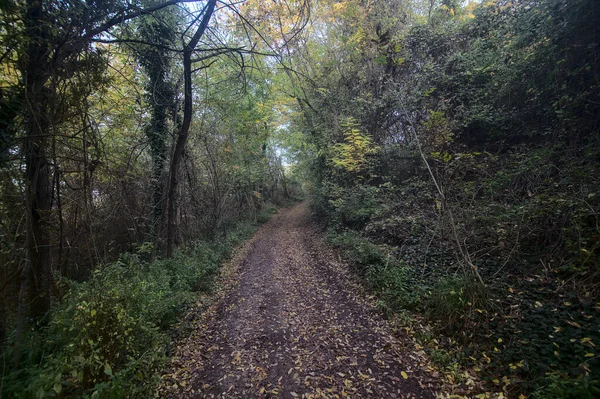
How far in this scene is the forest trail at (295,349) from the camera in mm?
3281

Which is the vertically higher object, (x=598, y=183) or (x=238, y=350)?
(x=598, y=183)

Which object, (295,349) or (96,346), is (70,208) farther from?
(295,349)

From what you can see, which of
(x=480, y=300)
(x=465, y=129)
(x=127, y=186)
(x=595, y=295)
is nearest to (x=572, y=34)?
(x=465, y=129)

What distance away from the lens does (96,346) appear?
9.93ft

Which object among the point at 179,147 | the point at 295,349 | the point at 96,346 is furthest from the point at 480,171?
the point at 96,346

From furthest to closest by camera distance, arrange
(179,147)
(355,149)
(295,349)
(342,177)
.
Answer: (342,177) < (355,149) < (179,147) < (295,349)

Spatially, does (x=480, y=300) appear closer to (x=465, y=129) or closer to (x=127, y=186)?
(x=465, y=129)

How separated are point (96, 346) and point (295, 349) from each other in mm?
2647

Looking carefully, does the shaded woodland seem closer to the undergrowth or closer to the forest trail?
the undergrowth

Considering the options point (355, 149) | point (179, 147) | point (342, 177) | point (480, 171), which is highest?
point (179, 147)

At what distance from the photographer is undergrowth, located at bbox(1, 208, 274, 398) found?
100 inches

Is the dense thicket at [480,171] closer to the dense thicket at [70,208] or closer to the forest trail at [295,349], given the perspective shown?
the forest trail at [295,349]

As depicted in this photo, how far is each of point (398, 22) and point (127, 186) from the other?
1189 centimetres

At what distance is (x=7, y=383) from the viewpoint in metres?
2.51
